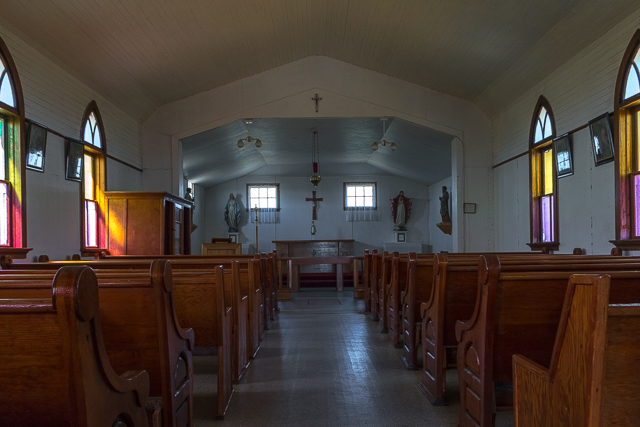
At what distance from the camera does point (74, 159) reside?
641cm

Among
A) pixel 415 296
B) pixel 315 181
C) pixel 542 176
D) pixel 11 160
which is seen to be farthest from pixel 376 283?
pixel 315 181

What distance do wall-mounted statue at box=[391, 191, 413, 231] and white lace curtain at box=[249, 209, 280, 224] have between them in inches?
149

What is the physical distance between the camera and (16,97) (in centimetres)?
515

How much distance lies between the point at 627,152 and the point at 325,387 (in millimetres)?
4079

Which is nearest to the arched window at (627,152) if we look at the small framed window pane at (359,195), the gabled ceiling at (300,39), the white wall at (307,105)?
the gabled ceiling at (300,39)

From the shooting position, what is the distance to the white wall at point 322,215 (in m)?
16.0

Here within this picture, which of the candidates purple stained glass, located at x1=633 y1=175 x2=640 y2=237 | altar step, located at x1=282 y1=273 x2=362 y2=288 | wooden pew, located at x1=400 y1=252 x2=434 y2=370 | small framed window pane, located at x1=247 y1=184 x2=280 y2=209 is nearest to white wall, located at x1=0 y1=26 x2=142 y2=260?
wooden pew, located at x1=400 y1=252 x2=434 y2=370

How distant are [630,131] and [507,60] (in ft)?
8.09

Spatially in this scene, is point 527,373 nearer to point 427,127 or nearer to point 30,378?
point 30,378

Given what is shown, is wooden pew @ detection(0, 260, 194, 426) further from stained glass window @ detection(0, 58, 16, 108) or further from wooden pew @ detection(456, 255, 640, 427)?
stained glass window @ detection(0, 58, 16, 108)

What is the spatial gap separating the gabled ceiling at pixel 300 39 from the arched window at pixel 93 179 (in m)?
0.54

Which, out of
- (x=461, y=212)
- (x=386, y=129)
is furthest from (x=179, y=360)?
(x=386, y=129)

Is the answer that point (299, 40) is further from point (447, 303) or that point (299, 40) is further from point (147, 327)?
point (147, 327)

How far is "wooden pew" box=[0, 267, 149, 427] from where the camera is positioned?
1072 mm
